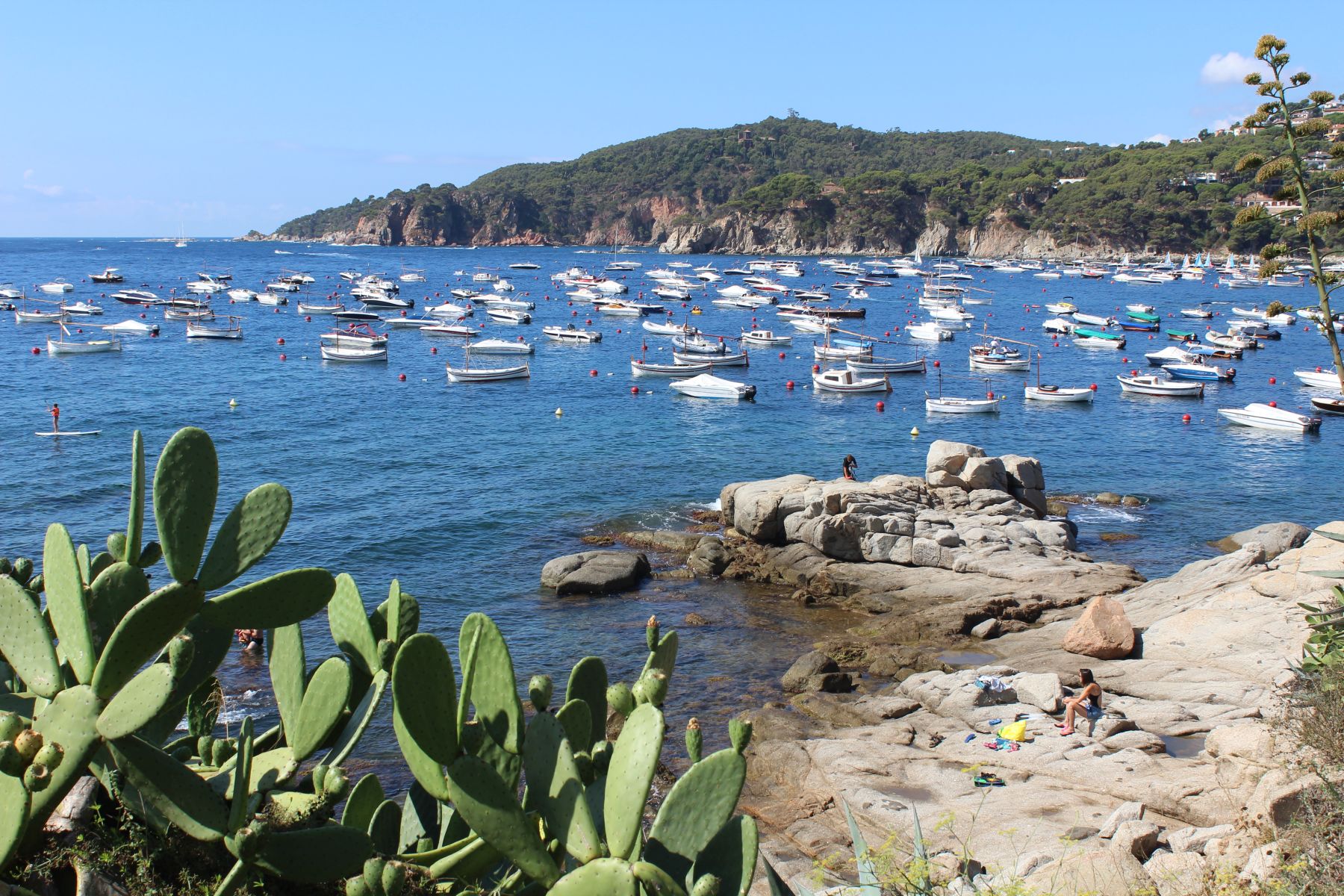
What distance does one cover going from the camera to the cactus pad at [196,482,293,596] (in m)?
4.11

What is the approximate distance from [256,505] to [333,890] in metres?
1.74

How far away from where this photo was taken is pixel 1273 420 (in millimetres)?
42938

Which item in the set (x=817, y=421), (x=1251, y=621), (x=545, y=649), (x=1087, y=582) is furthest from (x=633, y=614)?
(x=817, y=421)

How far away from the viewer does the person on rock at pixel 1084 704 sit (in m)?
14.8

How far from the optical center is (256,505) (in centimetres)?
→ 419

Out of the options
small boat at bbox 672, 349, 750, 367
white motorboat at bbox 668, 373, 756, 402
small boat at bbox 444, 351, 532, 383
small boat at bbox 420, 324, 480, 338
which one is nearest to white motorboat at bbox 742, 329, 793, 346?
small boat at bbox 672, 349, 750, 367

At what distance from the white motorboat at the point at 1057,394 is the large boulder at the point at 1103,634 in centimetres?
3246

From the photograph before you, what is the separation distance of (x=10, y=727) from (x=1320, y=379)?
6086 cm

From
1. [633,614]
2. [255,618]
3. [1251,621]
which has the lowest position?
[633,614]

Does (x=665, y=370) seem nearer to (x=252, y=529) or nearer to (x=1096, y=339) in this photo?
(x=1096, y=339)

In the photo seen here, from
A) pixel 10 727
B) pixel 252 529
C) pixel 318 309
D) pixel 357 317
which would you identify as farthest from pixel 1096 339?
pixel 10 727

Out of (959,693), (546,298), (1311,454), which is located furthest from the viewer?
(546,298)

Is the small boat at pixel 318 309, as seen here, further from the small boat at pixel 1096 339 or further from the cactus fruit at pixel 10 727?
the cactus fruit at pixel 10 727

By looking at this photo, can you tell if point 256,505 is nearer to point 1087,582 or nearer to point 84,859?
point 84,859
